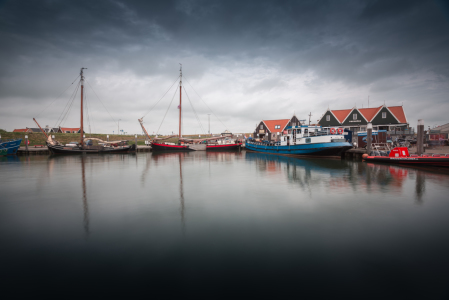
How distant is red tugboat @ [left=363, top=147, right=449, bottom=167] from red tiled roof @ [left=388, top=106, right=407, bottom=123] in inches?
1229

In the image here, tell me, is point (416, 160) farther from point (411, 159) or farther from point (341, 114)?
point (341, 114)

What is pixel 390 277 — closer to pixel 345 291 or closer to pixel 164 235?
pixel 345 291

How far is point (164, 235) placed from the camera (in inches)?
252

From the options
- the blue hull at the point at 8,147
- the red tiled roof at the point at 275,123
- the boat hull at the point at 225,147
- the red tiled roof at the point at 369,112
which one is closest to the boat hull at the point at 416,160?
the red tiled roof at the point at 369,112

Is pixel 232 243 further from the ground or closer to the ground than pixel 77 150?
closer to the ground

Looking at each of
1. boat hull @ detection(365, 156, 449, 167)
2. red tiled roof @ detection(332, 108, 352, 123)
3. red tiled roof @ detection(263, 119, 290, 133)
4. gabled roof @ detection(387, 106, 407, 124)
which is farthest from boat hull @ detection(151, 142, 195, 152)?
gabled roof @ detection(387, 106, 407, 124)

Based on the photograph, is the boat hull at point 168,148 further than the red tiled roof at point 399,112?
Yes

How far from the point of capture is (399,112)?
47.3m

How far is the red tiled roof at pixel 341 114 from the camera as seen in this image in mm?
50844

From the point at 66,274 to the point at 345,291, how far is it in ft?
18.0

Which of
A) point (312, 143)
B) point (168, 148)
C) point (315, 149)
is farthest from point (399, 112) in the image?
point (168, 148)

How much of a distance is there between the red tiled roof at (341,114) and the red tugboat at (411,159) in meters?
29.7

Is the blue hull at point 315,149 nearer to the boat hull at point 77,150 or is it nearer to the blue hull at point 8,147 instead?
the boat hull at point 77,150

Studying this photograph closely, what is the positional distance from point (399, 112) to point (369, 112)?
5.46 meters
